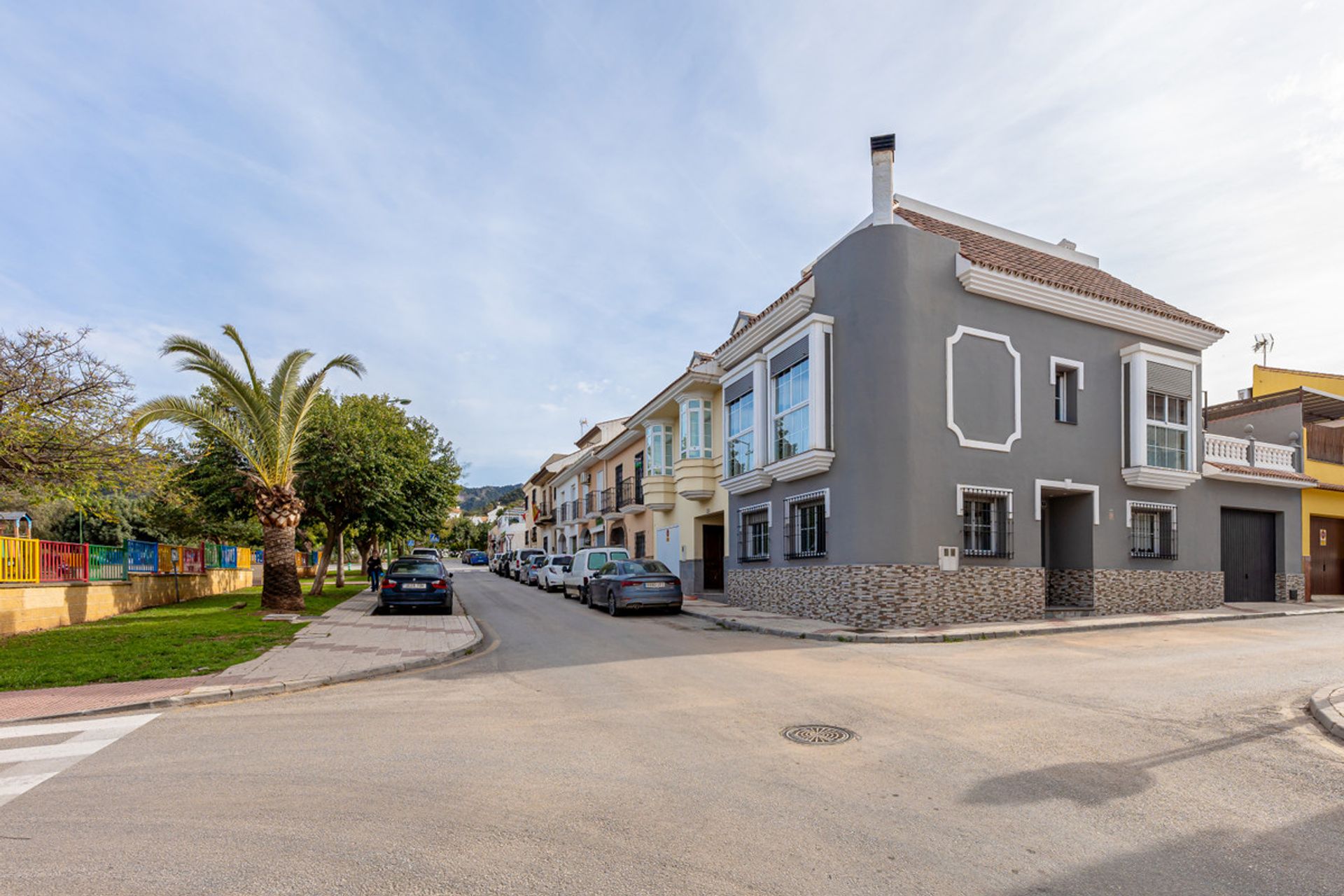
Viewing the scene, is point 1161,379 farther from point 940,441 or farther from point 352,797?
point 352,797

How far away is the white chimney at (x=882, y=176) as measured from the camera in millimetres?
16812

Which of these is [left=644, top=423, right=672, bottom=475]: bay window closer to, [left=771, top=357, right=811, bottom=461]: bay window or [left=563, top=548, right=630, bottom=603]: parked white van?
[left=563, top=548, right=630, bottom=603]: parked white van

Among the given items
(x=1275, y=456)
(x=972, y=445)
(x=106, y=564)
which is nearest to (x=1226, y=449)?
(x=1275, y=456)

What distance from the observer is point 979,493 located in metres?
16.4

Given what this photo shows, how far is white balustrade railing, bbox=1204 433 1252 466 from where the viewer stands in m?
20.6

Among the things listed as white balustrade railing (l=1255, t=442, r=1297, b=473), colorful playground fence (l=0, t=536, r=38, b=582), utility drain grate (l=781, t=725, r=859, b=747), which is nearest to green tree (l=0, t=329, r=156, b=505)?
colorful playground fence (l=0, t=536, r=38, b=582)

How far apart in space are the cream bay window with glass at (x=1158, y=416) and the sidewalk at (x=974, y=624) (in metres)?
3.31

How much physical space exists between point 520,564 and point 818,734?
111 ft

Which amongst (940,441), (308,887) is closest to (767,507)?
(940,441)

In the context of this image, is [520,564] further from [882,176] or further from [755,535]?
[882,176]

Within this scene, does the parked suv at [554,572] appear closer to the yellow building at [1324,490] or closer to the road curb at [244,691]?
the road curb at [244,691]

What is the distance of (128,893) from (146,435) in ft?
42.0

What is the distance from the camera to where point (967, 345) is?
16.7 m

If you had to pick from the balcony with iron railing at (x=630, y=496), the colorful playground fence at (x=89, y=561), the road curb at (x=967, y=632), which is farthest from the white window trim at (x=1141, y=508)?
the colorful playground fence at (x=89, y=561)
